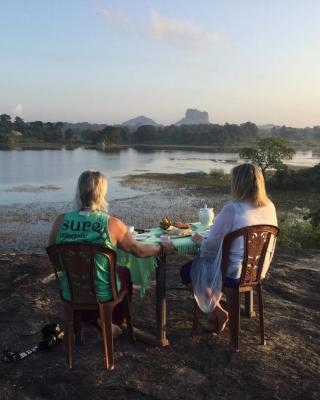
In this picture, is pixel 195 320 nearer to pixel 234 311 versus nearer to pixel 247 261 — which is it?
pixel 234 311

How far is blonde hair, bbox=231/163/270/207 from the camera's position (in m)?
3.17

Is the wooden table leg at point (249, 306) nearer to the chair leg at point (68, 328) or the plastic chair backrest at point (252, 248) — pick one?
the plastic chair backrest at point (252, 248)

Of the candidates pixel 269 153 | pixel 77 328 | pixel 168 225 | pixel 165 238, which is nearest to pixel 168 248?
pixel 165 238

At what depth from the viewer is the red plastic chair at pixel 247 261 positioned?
3166 mm

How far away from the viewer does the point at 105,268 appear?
3.00 metres

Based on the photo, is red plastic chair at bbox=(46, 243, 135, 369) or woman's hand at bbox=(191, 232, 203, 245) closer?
red plastic chair at bbox=(46, 243, 135, 369)

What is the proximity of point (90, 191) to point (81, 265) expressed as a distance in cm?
48

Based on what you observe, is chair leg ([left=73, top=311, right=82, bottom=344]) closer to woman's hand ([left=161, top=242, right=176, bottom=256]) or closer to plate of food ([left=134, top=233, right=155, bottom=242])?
plate of food ([left=134, top=233, right=155, bottom=242])

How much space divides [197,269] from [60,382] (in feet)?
4.12

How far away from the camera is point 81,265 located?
115 inches

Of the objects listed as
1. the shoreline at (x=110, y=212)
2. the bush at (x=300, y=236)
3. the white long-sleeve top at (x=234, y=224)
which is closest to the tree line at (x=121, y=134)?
the shoreline at (x=110, y=212)

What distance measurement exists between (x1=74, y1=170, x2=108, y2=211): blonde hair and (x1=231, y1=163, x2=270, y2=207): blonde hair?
36.6 inches

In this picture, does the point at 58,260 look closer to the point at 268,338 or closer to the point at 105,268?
the point at 105,268

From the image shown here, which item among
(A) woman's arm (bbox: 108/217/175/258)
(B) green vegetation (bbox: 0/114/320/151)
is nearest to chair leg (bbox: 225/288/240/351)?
(A) woman's arm (bbox: 108/217/175/258)
